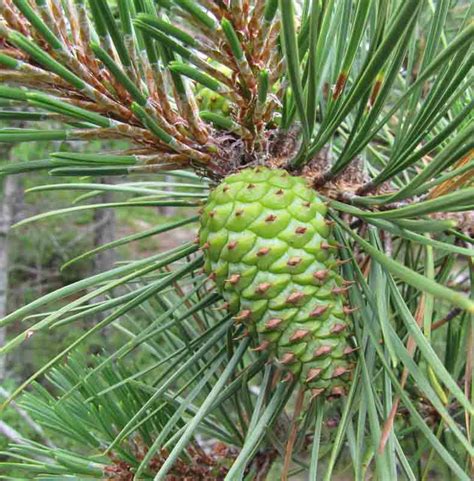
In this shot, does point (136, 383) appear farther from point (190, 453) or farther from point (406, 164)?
point (406, 164)

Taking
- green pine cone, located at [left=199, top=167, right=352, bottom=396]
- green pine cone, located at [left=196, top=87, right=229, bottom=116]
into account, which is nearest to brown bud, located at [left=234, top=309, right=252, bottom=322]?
green pine cone, located at [left=199, top=167, right=352, bottom=396]

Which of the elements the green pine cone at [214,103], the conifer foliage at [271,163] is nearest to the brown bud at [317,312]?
the conifer foliage at [271,163]

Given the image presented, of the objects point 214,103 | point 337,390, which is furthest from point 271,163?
point 337,390

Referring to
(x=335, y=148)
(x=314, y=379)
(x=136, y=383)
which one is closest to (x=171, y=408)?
(x=136, y=383)

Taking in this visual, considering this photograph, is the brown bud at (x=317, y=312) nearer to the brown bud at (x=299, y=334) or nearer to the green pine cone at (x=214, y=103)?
the brown bud at (x=299, y=334)

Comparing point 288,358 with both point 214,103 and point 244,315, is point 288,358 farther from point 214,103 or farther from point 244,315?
point 214,103

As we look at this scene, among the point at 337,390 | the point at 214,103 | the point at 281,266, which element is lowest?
the point at 337,390

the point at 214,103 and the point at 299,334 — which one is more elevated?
the point at 214,103

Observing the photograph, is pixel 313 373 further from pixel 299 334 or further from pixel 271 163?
pixel 271 163

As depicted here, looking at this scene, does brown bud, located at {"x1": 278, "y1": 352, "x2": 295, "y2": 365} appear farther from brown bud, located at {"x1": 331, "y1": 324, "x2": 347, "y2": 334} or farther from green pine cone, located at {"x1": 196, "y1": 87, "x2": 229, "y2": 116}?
green pine cone, located at {"x1": 196, "y1": 87, "x2": 229, "y2": 116}
